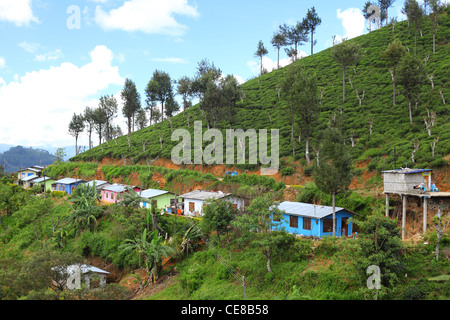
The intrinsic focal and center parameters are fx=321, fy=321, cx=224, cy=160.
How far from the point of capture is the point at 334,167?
926 inches

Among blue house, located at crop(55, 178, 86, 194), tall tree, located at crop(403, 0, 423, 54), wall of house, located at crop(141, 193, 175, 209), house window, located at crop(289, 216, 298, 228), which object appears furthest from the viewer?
tall tree, located at crop(403, 0, 423, 54)

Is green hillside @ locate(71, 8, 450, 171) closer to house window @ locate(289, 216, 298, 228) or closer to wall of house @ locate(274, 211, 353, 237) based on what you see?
wall of house @ locate(274, 211, 353, 237)

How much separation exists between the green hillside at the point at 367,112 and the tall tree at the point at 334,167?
9946 mm

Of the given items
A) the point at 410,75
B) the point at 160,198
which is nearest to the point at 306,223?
the point at 160,198

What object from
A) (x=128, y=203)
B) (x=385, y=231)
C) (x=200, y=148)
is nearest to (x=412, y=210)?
(x=385, y=231)

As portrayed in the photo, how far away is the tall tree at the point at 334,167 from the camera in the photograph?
75.9 feet

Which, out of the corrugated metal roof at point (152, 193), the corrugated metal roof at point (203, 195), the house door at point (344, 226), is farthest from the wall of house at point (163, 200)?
the house door at point (344, 226)

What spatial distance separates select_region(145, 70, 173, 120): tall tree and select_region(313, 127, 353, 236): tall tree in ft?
195

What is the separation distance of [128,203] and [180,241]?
9.12 m

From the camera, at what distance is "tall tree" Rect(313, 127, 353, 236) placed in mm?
23141

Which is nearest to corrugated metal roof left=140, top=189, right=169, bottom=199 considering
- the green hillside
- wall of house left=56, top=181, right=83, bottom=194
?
the green hillside

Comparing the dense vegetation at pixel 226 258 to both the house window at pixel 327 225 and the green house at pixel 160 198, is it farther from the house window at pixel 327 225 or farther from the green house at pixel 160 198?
the green house at pixel 160 198

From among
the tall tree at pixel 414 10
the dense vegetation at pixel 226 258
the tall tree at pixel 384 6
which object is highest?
the tall tree at pixel 384 6
